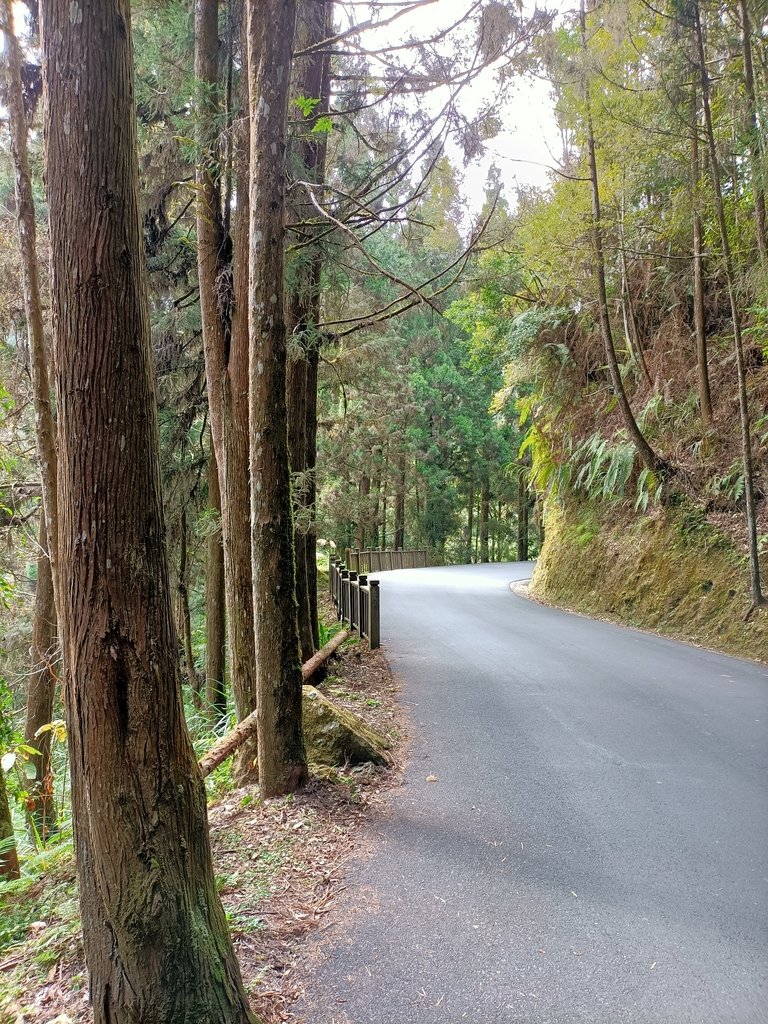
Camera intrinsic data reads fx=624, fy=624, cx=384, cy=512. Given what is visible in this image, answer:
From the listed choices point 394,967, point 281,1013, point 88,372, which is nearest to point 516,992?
point 394,967

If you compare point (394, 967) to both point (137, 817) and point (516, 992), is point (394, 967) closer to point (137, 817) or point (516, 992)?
point (516, 992)

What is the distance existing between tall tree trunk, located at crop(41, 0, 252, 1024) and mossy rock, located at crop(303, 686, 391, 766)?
3.05 m

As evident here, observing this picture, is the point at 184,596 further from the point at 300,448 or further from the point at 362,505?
the point at 362,505

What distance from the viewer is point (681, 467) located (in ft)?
42.1

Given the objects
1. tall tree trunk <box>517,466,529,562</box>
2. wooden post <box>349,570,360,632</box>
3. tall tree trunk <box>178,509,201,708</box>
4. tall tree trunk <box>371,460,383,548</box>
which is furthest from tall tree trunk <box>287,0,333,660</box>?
tall tree trunk <box>517,466,529,562</box>

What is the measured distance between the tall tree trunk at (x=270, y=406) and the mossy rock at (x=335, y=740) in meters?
0.53

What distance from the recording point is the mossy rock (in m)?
5.49

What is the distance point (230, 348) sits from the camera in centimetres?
620

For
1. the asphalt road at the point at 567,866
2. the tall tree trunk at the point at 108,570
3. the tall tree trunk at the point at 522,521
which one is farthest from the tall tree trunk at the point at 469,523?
the tall tree trunk at the point at 108,570

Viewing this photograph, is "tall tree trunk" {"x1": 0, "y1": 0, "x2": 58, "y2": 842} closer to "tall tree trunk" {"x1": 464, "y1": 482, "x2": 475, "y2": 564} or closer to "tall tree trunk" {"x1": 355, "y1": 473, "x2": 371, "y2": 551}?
"tall tree trunk" {"x1": 355, "y1": 473, "x2": 371, "y2": 551}

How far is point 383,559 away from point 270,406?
78.3ft

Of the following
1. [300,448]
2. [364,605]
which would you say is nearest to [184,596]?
[364,605]

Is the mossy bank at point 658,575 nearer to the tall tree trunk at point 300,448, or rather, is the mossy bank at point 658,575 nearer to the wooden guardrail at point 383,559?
the tall tree trunk at point 300,448

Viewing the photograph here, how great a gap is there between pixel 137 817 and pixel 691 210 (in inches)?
509
